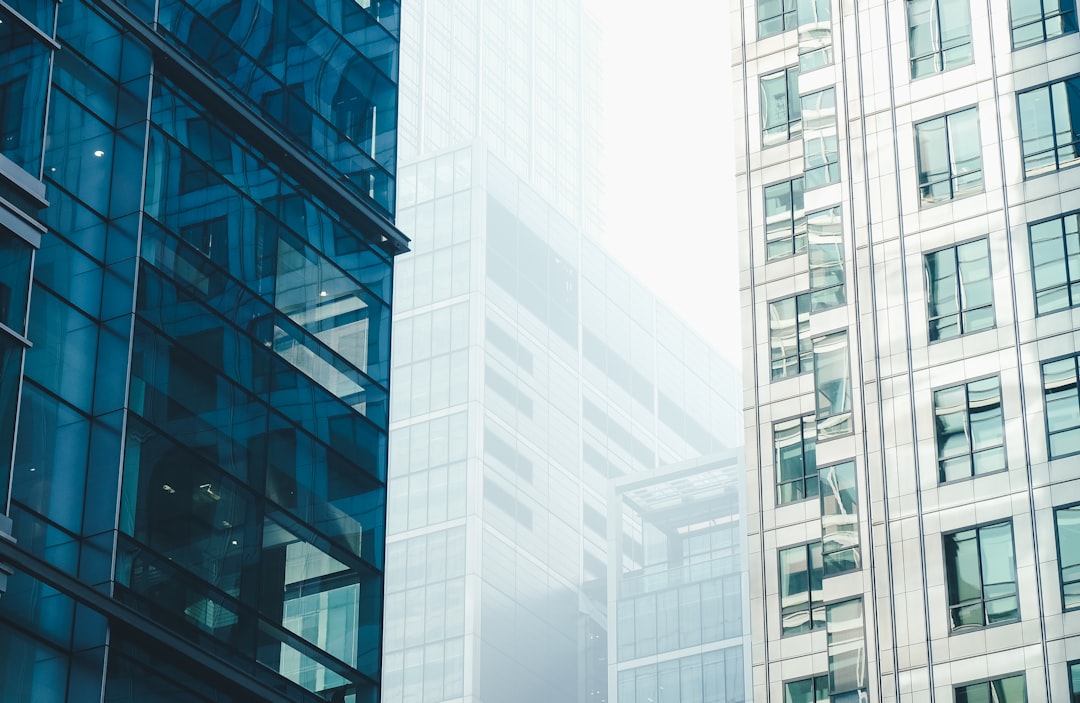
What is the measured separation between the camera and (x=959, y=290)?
59500mm

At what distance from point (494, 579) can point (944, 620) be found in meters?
86.2

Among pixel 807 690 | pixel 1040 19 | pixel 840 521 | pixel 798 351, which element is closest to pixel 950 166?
pixel 1040 19

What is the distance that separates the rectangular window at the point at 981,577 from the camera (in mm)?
54312

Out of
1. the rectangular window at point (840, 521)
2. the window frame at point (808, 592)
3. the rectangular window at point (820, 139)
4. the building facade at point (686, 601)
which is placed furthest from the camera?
the building facade at point (686, 601)

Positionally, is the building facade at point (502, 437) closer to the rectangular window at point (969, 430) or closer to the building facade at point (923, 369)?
the building facade at point (923, 369)

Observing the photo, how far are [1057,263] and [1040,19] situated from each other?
8.54 meters

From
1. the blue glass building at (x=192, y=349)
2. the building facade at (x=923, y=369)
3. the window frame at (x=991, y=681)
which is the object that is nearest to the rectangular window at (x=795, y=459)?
the building facade at (x=923, y=369)

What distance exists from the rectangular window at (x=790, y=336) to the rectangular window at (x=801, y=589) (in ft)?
21.8

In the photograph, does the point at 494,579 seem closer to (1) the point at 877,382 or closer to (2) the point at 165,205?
(1) the point at 877,382

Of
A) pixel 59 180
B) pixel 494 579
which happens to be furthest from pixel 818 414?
pixel 494 579

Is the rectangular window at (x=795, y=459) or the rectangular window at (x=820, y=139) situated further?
the rectangular window at (x=820, y=139)

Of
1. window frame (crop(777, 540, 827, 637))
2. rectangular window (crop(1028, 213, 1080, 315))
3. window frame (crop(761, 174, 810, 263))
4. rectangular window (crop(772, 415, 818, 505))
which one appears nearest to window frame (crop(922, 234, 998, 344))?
rectangular window (crop(1028, 213, 1080, 315))

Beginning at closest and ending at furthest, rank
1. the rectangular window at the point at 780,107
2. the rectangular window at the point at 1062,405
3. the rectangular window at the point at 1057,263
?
the rectangular window at the point at 1062,405, the rectangular window at the point at 1057,263, the rectangular window at the point at 780,107

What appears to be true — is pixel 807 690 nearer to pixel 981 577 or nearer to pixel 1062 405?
pixel 981 577
